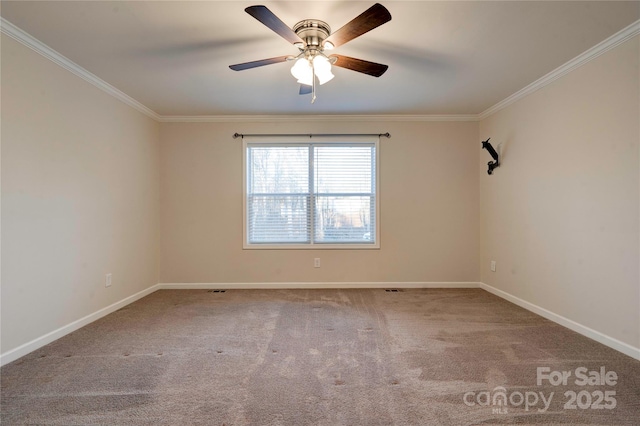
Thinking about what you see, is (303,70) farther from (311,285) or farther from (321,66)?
(311,285)

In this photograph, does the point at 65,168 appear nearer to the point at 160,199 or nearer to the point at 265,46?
the point at 160,199

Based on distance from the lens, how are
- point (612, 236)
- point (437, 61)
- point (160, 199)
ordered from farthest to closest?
point (160, 199) < point (437, 61) < point (612, 236)

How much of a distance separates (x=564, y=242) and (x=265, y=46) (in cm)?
332

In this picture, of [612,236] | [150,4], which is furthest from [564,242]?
[150,4]

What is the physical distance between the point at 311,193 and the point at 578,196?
2.93m

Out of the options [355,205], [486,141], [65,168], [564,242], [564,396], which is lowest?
[564,396]

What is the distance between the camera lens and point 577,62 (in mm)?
2537

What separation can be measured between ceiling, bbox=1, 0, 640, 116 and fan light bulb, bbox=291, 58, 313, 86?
0.99ft

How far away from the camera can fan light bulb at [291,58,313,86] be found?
2.05 metres

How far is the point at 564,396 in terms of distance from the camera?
5.71ft

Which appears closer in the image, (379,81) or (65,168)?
(65,168)

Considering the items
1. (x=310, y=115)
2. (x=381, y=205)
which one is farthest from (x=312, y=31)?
(x=381, y=205)

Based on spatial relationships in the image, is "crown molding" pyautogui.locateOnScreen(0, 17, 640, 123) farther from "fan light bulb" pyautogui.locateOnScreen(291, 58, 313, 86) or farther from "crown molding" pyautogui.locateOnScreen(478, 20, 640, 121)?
"fan light bulb" pyautogui.locateOnScreen(291, 58, 313, 86)

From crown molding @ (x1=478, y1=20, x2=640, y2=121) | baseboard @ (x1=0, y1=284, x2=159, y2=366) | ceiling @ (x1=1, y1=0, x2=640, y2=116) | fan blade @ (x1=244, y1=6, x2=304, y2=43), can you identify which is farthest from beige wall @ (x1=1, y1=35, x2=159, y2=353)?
crown molding @ (x1=478, y1=20, x2=640, y2=121)
